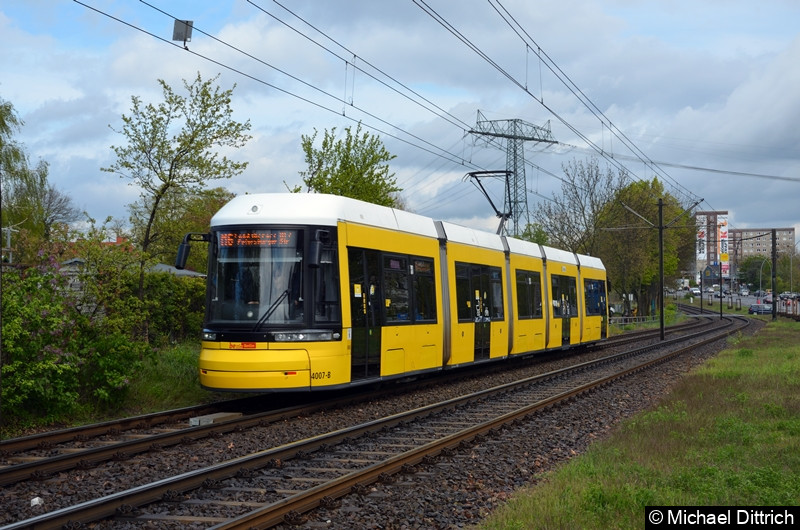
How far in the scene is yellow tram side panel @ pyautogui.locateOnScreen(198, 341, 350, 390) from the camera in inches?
504

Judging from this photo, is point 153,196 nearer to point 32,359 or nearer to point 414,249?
point 414,249

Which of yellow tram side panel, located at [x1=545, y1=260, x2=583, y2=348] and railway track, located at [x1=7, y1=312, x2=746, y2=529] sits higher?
yellow tram side panel, located at [x1=545, y1=260, x2=583, y2=348]

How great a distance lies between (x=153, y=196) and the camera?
20.6 meters

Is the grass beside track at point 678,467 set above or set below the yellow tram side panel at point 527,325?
below

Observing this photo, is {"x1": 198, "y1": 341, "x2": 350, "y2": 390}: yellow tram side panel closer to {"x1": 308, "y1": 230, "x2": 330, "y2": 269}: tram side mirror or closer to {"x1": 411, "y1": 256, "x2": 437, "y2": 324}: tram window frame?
{"x1": 308, "y1": 230, "x2": 330, "y2": 269}: tram side mirror

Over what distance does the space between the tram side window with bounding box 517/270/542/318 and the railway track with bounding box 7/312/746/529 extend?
336 inches

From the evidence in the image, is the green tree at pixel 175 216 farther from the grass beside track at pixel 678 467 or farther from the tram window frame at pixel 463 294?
the grass beside track at pixel 678 467

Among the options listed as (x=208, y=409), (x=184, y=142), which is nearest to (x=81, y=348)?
(x=208, y=409)

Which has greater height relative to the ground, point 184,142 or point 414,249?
point 184,142

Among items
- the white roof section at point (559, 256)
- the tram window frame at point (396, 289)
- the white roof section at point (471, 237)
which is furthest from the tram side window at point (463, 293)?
the white roof section at point (559, 256)

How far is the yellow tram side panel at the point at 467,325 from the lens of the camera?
18172mm

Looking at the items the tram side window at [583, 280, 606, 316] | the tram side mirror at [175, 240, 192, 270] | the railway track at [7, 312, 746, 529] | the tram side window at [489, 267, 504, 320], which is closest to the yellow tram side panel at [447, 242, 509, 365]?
the tram side window at [489, 267, 504, 320]

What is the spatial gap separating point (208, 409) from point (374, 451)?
14.3 ft

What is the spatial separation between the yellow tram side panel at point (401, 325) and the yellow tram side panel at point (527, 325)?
17.1 feet
